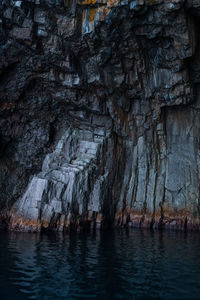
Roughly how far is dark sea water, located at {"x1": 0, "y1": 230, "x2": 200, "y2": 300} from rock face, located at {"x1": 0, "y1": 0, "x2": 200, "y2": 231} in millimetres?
6005

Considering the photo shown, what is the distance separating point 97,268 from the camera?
13.0m

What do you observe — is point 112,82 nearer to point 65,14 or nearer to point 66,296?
point 65,14

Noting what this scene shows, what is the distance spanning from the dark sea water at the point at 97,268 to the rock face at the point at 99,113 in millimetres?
6005

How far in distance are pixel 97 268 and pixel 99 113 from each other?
650 inches

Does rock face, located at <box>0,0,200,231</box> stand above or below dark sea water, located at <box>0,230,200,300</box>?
above

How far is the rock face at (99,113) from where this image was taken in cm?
2183

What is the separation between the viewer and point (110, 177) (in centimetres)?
2812

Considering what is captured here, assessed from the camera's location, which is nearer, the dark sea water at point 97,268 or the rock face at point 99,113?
the dark sea water at point 97,268

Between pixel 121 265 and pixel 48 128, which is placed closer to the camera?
pixel 121 265

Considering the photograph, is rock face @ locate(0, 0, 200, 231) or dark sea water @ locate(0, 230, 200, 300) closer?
dark sea water @ locate(0, 230, 200, 300)

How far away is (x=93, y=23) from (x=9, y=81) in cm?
835

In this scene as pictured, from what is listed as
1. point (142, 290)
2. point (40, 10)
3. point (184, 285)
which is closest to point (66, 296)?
point (142, 290)

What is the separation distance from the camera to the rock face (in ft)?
71.6

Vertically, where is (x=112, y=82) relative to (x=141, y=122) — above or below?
above
